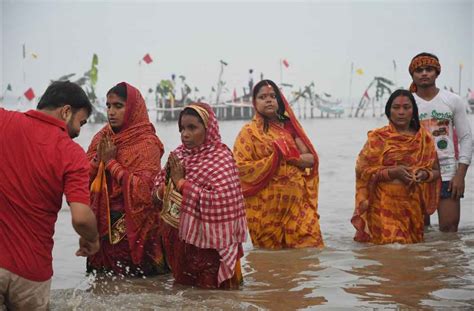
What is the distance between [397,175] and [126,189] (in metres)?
2.48

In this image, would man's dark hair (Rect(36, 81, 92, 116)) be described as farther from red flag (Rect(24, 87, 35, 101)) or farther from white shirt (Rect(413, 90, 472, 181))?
red flag (Rect(24, 87, 35, 101))

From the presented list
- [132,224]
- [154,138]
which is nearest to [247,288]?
[132,224]

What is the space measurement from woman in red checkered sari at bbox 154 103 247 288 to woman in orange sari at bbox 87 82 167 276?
0.80 ft

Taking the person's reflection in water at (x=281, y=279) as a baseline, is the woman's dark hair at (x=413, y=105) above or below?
above

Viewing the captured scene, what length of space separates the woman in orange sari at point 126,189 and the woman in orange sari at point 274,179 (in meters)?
1.24

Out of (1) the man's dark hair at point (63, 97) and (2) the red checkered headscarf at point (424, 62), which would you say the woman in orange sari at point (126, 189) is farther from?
(2) the red checkered headscarf at point (424, 62)

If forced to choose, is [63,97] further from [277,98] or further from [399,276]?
[277,98]

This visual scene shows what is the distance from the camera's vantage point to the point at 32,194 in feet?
10.7

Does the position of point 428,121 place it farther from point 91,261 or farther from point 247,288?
point 91,261

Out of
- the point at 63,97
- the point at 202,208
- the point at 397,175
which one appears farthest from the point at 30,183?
the point at 397,175

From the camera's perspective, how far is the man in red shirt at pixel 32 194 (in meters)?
3.25

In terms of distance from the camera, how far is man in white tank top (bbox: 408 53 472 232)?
6.96m

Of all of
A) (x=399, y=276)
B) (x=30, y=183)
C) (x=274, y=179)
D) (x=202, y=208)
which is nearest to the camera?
(x=30, y=183)

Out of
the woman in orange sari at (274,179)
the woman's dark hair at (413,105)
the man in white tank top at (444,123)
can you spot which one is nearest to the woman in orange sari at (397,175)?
the woman's dark hair at (413,105)
